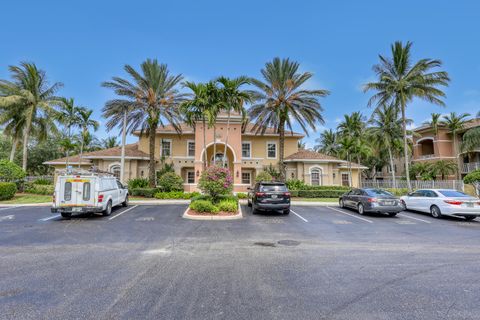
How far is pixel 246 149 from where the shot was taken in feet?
87.9

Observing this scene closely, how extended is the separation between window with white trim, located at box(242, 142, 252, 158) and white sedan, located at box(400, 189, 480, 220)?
16.0 m

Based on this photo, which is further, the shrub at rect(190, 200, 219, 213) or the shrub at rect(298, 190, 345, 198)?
the shrub at rect(298, 190, 345, 198)

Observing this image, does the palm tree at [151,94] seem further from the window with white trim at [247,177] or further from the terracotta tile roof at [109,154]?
the window with white trim at [247,177]

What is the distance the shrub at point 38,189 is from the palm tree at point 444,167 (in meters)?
45.0

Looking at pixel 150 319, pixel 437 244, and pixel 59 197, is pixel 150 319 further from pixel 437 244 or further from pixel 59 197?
pixel 59 197

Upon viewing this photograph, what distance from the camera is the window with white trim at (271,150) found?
2683 centimetres

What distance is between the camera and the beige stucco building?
922 inches

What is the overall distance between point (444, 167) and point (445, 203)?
25.0 m

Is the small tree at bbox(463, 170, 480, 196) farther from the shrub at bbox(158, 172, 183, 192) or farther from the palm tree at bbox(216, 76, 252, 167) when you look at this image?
the shrub at bbox(158, 172, 183, 192)

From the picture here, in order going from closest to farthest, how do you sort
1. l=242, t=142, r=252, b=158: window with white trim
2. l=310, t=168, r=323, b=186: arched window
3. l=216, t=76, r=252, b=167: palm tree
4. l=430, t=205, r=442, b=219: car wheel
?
l=430, t=205, r=442, b=219: car wheel < l=216, t=76, r=252, b=167: palm tree < l=310, t=168, r=323, b=186: arched window < l=242, t=142, r=252, b=158: window with white trim

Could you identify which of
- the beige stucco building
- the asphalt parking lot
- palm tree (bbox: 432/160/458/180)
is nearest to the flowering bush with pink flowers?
the asphalt parking lot

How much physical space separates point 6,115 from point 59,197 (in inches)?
814

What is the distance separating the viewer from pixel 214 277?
4.64m

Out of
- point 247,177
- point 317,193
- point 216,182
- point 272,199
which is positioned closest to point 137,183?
point 247,177
